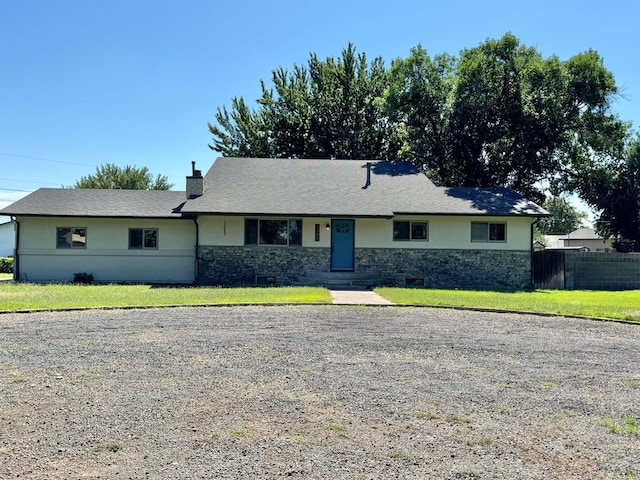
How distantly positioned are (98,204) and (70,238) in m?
1.89

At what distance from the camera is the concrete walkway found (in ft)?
43.7

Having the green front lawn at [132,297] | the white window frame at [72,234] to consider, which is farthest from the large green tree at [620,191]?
the white window frame at [72,234]

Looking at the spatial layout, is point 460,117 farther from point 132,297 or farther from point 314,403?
point 314,403

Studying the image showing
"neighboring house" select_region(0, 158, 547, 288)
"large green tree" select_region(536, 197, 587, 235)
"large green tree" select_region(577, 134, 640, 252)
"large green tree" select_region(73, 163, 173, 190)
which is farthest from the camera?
"large green tree" select_region(536, 197, 587, 235)

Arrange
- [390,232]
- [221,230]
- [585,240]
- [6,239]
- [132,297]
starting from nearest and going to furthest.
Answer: [132,297]
[221,230]
[390,232]
[6,239]
[585,240]

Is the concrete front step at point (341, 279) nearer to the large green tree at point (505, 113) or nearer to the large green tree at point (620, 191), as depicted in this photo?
the large green tree at point (505, 113)

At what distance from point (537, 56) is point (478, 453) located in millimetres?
28021

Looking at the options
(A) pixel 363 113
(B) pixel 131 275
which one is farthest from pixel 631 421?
(A) pixel 363 113

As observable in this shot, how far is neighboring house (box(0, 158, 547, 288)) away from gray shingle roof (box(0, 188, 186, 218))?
82 mm

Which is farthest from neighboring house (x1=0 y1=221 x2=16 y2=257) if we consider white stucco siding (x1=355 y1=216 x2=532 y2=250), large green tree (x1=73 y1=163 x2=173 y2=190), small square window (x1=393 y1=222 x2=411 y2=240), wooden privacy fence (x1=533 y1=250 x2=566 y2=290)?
Answer: wooden privacy fence (x1=533 y1=250 x2=566 y2=290)

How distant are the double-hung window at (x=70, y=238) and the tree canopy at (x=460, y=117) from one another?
15776 millimetres

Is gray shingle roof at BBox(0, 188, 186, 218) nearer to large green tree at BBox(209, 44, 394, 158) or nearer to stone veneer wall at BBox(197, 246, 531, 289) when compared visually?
stone veneer wall at BBox(197, 246, 531, 289)

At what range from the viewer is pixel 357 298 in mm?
14562

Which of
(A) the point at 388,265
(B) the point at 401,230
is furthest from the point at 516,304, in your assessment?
(B) the point at 401,230
